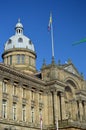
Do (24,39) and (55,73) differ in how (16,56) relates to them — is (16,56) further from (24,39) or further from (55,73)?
(55,73)

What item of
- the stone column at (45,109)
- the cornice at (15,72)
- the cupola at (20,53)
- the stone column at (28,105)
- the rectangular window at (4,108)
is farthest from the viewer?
the cupola at (20,53)

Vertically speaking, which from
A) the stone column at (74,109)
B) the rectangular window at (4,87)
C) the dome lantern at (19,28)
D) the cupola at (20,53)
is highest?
the dome lantern at (19,28)

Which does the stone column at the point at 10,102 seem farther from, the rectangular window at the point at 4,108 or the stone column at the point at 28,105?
the stone column at the point at 28,105

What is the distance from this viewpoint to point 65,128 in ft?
192

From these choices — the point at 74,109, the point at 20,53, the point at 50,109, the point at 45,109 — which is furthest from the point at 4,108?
the point at 20,53

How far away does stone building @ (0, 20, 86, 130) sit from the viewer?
178 ft

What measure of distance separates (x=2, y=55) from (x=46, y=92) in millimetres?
22754

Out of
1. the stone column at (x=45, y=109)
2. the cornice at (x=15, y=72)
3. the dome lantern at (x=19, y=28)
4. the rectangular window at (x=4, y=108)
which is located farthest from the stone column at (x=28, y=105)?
the dome lantern at (x=19, y=28)

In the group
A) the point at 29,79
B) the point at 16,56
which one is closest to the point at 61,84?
the point at 29,79

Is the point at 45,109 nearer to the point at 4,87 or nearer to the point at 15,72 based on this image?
the point at 15,72

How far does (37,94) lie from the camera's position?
61.9 metres

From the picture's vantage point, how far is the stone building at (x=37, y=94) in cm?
5425

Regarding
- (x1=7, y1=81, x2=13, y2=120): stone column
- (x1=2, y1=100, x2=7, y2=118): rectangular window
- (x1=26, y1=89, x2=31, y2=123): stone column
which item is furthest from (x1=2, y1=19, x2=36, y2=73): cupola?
(x1=2, y1=100, x2=7, y2=118): rectangular window

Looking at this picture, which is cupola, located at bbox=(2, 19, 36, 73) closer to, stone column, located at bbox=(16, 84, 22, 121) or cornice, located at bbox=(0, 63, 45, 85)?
cornice, located at bbox=(0, 63, 45, 85)
